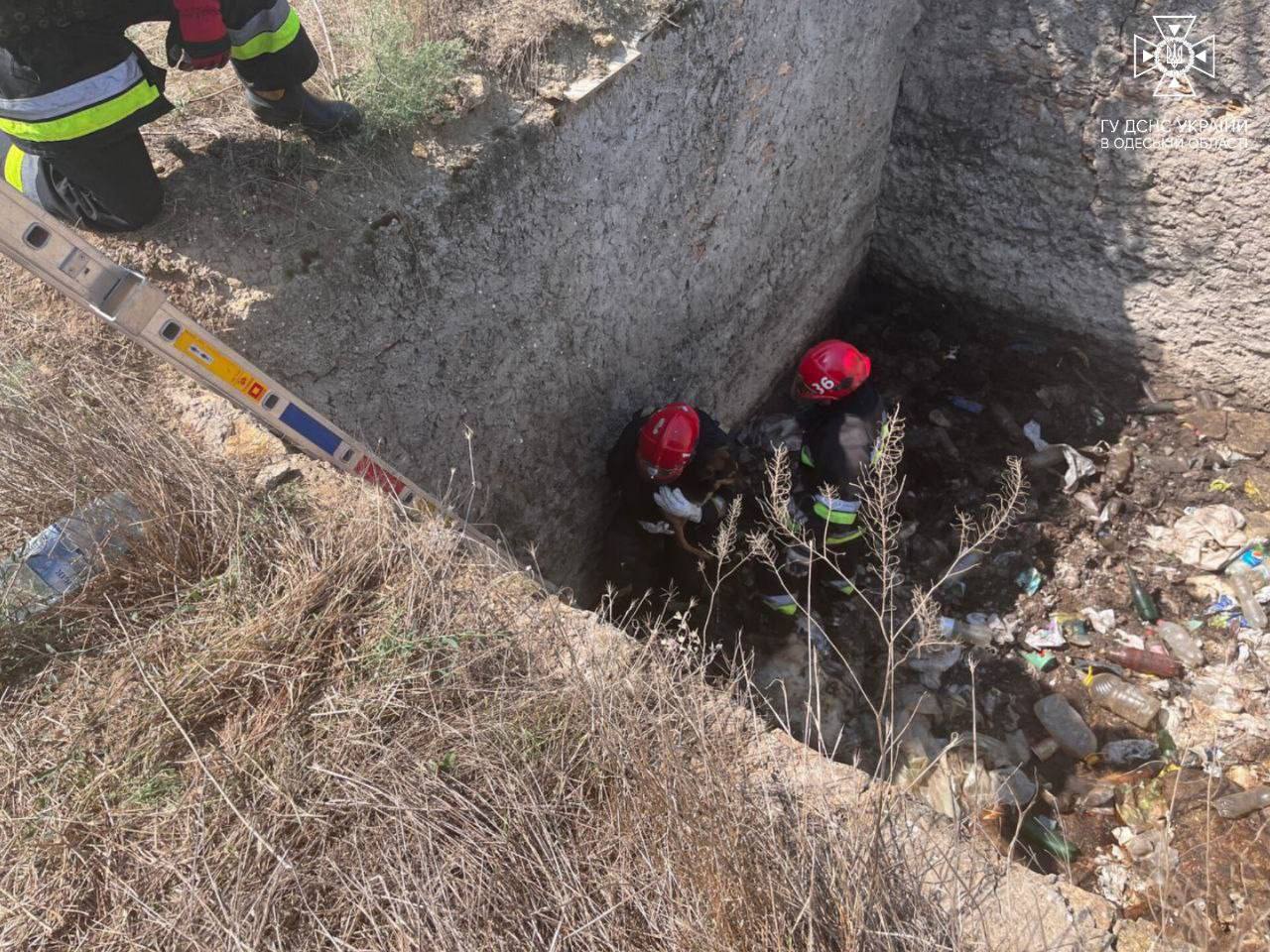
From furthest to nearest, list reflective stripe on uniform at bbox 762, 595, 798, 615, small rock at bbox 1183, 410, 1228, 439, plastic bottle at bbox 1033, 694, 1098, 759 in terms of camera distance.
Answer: small rock at bbox 1183, 410, 1228, 439 → reflective stripe on uniform at bbox 762, 595, 798, 615 → plastic bottle at bbox 1033, 694, 1098, 759

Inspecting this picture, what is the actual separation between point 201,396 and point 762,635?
108 inches

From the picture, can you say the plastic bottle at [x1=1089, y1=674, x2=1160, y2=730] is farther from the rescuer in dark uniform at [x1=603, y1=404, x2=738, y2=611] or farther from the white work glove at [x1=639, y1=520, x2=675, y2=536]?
the white work glove at [x1=639, y1=520, x2=675, y2=536]

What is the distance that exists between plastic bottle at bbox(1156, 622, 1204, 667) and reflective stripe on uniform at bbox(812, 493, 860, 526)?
182 centimetres

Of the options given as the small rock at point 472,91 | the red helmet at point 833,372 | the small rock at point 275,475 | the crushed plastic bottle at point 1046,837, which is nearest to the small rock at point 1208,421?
the red helmet at point 833,372

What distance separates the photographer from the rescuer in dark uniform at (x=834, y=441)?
3656 mm

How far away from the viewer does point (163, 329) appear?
82.6 inches

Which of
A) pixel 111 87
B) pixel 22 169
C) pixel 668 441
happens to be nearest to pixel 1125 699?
pixel 668 441

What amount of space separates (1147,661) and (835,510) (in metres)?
1.79

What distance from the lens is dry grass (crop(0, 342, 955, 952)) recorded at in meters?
1.62

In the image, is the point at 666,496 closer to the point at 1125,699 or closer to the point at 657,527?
the point at 657,527

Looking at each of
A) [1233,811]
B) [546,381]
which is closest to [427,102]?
[546,381]

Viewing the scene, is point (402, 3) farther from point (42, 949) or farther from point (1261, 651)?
point (1261, 651)

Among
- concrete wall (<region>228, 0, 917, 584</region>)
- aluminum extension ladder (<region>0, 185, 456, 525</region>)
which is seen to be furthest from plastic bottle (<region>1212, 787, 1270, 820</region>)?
aluminum extension ladder (<region>0, 185, 456, 525</region>)

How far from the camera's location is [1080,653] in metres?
4.18
